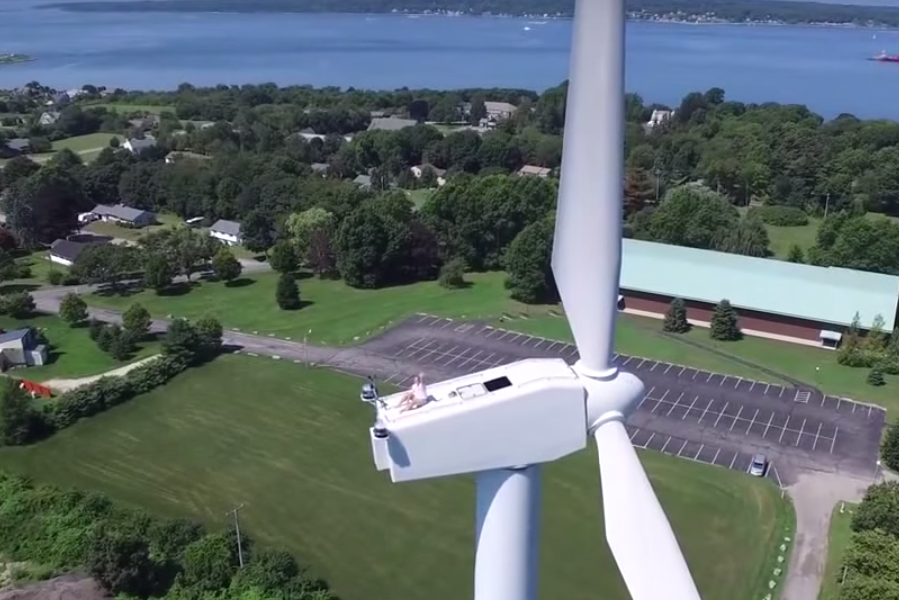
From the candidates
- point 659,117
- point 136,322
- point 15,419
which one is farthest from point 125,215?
point 659,117

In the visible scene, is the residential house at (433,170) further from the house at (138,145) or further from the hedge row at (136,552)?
the hedge row at (136,552)

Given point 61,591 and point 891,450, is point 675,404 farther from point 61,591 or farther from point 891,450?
point 61,591

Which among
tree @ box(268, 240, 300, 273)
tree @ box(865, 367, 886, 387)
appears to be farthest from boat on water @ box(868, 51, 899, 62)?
tree @ box(268, 240, 300, 273)

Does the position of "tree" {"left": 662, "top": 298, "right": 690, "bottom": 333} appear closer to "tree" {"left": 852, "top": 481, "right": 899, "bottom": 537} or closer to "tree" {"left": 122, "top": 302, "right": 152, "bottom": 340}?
"tree" {"left": 852, "top": 481, "right": 899, "bottom": 537}

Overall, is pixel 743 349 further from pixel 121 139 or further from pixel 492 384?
pixel 121 139

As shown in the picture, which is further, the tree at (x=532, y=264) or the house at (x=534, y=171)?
the house at (x=534, y=171)

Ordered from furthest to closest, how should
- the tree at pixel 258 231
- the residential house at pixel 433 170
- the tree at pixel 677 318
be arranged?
the residential house at pixel 433 170
the tree at pixel 258 231
the tree at pixel 677 318

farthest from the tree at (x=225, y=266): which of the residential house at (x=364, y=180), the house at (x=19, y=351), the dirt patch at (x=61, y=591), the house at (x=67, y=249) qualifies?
the dirt patch at (x=61, y=591)
